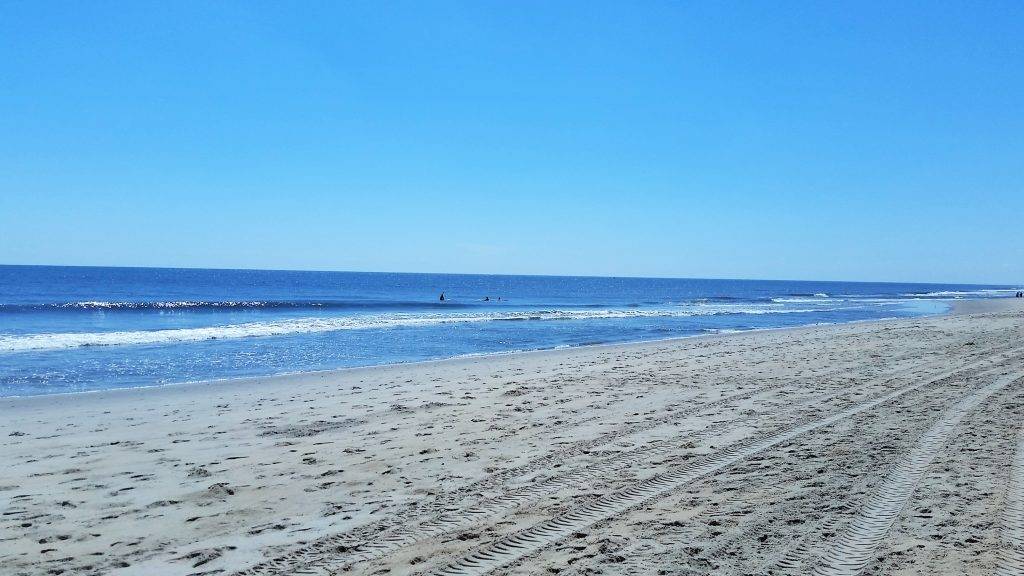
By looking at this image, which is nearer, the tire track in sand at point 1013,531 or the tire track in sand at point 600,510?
the tire track in sand at point 1013,531

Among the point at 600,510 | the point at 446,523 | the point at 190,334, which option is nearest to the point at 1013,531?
the point at 600,510

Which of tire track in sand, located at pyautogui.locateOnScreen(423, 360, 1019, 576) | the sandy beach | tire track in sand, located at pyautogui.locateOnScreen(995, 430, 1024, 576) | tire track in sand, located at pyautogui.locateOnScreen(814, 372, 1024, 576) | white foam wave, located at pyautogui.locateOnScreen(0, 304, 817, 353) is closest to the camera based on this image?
tire track in sand, located at pyautogui.locateOnScreen(995, 430, 1024, 576)

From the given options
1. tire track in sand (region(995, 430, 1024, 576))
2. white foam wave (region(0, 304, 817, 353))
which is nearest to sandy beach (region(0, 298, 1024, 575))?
tire track in sand (region(995, 430, 1024, 576))

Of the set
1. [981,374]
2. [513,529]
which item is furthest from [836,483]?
[981,374]

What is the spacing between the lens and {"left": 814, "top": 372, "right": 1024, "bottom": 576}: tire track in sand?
4.10 meters

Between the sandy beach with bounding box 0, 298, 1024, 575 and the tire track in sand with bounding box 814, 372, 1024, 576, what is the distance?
0.03 meters

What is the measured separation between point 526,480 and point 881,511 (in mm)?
2933

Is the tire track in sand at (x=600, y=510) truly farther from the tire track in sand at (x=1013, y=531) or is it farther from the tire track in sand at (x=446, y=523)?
the tire track in sand at (x=1013, y=531)

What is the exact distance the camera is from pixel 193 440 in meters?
8.07

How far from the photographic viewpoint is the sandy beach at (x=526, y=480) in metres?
4.33

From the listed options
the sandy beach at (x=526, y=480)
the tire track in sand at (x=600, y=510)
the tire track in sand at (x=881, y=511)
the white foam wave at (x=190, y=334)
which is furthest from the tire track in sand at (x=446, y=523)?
the white foam wave at (x=190, y=334)

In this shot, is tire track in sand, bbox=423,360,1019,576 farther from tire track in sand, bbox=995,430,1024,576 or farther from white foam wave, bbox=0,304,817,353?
white foam wave, bbox=0,304,817,353

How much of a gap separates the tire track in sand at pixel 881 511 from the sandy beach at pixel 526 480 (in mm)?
27

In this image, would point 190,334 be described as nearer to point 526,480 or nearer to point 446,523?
point 526,480
